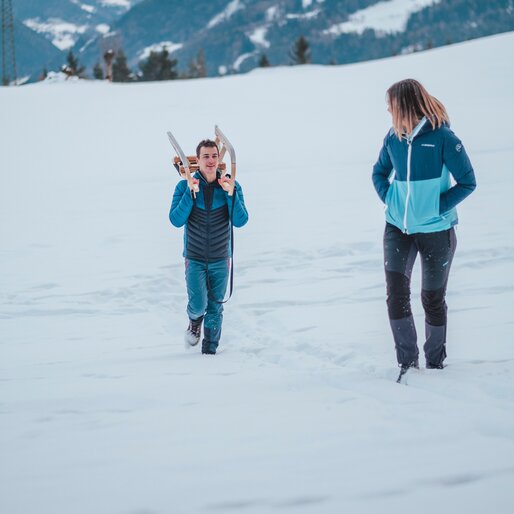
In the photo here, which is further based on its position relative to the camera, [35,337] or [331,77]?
[331,77]

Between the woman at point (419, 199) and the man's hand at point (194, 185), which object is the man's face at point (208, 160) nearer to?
the man's hand at point (194, 185)

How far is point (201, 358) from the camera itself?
4.91 metres

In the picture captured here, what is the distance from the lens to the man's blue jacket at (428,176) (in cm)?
384

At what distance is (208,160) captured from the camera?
186 inches

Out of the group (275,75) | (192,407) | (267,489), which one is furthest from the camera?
(275,75)

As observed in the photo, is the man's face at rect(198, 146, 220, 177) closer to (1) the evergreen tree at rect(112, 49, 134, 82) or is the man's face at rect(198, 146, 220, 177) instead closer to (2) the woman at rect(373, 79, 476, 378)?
(2) the woman at rect(373, 79, 476, 378)

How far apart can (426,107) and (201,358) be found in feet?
8.35

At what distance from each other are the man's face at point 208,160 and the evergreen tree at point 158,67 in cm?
6776

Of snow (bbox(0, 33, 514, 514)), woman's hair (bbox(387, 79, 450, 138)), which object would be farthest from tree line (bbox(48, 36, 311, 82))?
woman's hair (bbox(387, 79, 450, 138))

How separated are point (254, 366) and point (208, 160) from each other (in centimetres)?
161

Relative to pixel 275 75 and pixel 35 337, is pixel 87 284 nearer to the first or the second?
pixel 35 337

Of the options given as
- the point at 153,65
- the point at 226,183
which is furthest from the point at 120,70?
the point at 226,183

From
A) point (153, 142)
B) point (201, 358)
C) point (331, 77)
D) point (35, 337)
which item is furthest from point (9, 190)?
point (331, 77)

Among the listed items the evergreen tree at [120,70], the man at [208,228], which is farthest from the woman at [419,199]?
the evergreen tree at [120,70]
